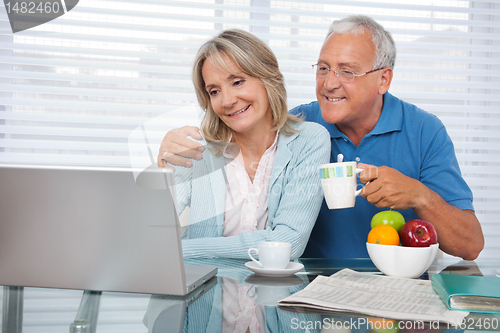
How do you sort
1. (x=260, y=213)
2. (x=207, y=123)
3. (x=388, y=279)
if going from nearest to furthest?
(x=388, y=279) → (x=260, y=213) → (x=207, y=123)

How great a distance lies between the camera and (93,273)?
775 millimetres

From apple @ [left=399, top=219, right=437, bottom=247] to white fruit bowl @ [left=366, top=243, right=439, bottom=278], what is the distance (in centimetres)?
2

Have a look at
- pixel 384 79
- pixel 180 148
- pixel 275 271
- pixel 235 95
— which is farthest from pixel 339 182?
pixel 384 79

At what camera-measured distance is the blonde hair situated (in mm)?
1469

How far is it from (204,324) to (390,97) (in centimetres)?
146

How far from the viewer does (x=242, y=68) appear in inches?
57.9

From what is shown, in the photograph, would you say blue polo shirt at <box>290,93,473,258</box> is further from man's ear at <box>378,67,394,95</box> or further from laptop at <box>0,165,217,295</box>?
laptop at <box>0,165,217,295</box>

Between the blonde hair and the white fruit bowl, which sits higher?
the blonde hair

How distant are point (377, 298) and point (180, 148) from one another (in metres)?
0.54

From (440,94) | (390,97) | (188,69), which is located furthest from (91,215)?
(440,94)

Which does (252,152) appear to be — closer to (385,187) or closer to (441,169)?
(385,187)

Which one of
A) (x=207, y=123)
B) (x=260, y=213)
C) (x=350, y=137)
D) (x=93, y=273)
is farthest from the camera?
(x=350, y=137)

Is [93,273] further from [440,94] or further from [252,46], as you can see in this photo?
[440,94]

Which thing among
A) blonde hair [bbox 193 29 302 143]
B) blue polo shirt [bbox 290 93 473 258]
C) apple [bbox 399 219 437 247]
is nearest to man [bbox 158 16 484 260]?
blue polo shirt [bbox 290 93 473 258]
